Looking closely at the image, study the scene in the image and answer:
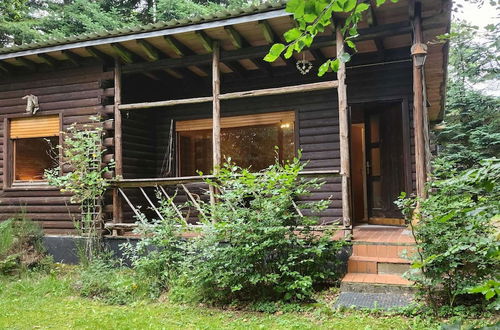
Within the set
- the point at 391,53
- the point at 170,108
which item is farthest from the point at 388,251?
the point at 170,108

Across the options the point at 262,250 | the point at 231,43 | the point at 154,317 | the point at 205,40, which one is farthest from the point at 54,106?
the point at 262,250

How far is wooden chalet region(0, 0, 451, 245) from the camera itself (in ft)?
21.1

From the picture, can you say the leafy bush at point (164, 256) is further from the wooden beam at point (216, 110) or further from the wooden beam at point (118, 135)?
the wooden beam at point (118, 135)

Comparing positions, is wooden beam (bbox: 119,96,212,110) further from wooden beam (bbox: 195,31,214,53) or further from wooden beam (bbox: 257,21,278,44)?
wooden beam (bbox: 257,21,278,44)

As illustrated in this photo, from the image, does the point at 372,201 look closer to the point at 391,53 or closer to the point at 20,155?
the point at 391,53

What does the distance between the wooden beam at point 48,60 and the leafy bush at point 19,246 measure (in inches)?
110

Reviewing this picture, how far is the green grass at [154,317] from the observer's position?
407 centimetres

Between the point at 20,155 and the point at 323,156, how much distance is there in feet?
19.4

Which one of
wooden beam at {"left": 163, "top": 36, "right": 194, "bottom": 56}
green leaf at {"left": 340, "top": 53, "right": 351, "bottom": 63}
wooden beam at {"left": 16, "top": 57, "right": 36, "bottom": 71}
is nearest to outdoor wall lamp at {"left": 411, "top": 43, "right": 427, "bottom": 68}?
wooden beam at {"left": 163, "top": 36, "right": 194, "bottom": 56}

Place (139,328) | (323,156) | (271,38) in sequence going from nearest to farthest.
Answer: (139,328) → (271,38) → (323,156)

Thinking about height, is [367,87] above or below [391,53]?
below

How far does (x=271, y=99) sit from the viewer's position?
27.0 feet

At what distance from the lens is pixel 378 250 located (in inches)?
212

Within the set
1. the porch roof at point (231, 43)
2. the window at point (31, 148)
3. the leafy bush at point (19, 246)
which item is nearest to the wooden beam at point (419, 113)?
the porch roof at point (231, 43)
